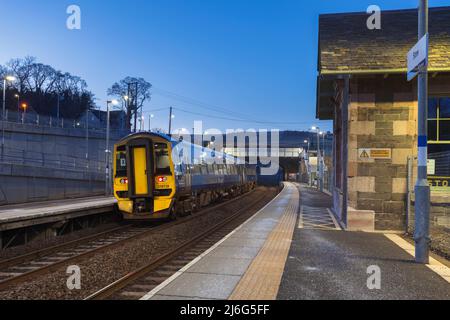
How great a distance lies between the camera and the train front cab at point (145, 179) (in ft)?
44.2

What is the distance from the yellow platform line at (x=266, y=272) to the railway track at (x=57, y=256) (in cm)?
399

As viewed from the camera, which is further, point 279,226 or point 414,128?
point 279,226

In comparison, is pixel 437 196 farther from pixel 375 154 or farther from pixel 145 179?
pixel 145 179

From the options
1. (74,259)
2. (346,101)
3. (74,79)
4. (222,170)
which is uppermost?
(74,79)

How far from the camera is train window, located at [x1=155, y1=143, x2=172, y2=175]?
44.9 ft

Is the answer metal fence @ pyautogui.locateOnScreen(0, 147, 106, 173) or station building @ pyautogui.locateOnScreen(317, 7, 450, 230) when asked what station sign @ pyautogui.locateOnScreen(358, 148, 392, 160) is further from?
metal fence @ pyautogui.locateOnScreen(0, 147, 106, 173)

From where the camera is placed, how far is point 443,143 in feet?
38.0

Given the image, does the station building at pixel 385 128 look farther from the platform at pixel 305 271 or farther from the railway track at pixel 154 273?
the railway track at pixel 154 273

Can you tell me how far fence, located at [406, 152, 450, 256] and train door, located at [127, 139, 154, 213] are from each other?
808cm

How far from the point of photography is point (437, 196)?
36.2ft

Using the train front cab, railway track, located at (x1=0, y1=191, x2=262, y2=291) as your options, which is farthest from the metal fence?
railway track, located at (x1=0, y1=191, x2=262, y2=291)
